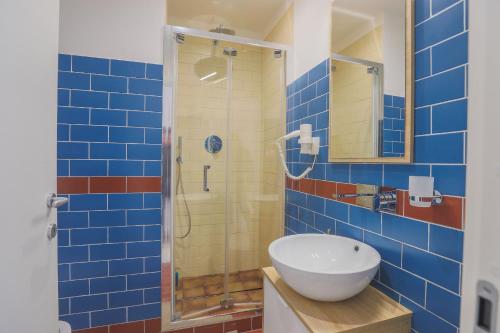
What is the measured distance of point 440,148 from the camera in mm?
842

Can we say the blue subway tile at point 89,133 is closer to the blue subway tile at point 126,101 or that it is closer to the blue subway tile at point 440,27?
the blue subway tile at point 126,101

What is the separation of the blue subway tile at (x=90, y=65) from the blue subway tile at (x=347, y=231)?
1718mm

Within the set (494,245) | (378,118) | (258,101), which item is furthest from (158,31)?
(494,245)

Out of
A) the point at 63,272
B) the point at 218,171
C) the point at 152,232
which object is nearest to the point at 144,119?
the point at 218,171

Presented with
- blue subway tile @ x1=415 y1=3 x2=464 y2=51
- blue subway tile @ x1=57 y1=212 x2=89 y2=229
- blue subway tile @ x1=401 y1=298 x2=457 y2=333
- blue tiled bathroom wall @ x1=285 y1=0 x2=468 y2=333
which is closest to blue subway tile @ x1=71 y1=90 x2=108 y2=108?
blue subway tile @ x1=57 y1=212 x2=89 y2=229

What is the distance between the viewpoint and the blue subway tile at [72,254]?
157 cm

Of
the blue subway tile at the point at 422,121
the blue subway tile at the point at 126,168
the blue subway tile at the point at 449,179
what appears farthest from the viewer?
the blue subway tile at the point at 126,168

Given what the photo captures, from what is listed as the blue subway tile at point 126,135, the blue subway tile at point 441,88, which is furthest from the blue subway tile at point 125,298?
the blue subway tile at point 441,88

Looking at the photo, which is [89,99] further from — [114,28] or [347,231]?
[347,231]

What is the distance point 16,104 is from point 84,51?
1.17m

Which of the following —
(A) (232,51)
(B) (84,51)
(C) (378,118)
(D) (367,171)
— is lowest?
(D) (367,171)

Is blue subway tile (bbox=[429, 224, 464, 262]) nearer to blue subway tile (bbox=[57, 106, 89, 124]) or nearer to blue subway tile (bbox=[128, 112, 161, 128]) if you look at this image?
blue subway tile (bbox=[128, 112, 161, 128])

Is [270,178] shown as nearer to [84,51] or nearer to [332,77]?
[332,77]

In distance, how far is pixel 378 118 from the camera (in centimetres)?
114
